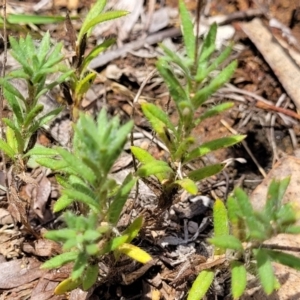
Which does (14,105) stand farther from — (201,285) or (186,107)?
(201,285)

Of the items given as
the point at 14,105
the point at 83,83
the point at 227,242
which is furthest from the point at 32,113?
the point at 227,242

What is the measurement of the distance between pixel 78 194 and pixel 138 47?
2267mm

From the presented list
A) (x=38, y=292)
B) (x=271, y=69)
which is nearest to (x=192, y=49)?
(x=38, y=292)

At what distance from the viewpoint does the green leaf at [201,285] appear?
8.52 feet

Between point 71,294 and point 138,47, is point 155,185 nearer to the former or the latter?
point 71,294

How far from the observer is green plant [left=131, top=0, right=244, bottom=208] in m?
2.35

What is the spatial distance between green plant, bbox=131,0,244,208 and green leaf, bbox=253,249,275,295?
39 cm

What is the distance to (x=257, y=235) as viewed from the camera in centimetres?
219

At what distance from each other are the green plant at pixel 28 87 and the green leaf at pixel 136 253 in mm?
689

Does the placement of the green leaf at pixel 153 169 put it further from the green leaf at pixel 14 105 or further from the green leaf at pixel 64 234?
the green leaf at pixel 14 105

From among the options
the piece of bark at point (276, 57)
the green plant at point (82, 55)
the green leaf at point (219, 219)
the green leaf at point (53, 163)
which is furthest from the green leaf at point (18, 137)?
the piece of bark at point (276, 57)

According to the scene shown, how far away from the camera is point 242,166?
374cm

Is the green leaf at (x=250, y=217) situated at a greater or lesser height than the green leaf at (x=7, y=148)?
greater

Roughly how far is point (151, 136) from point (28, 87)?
125cm
